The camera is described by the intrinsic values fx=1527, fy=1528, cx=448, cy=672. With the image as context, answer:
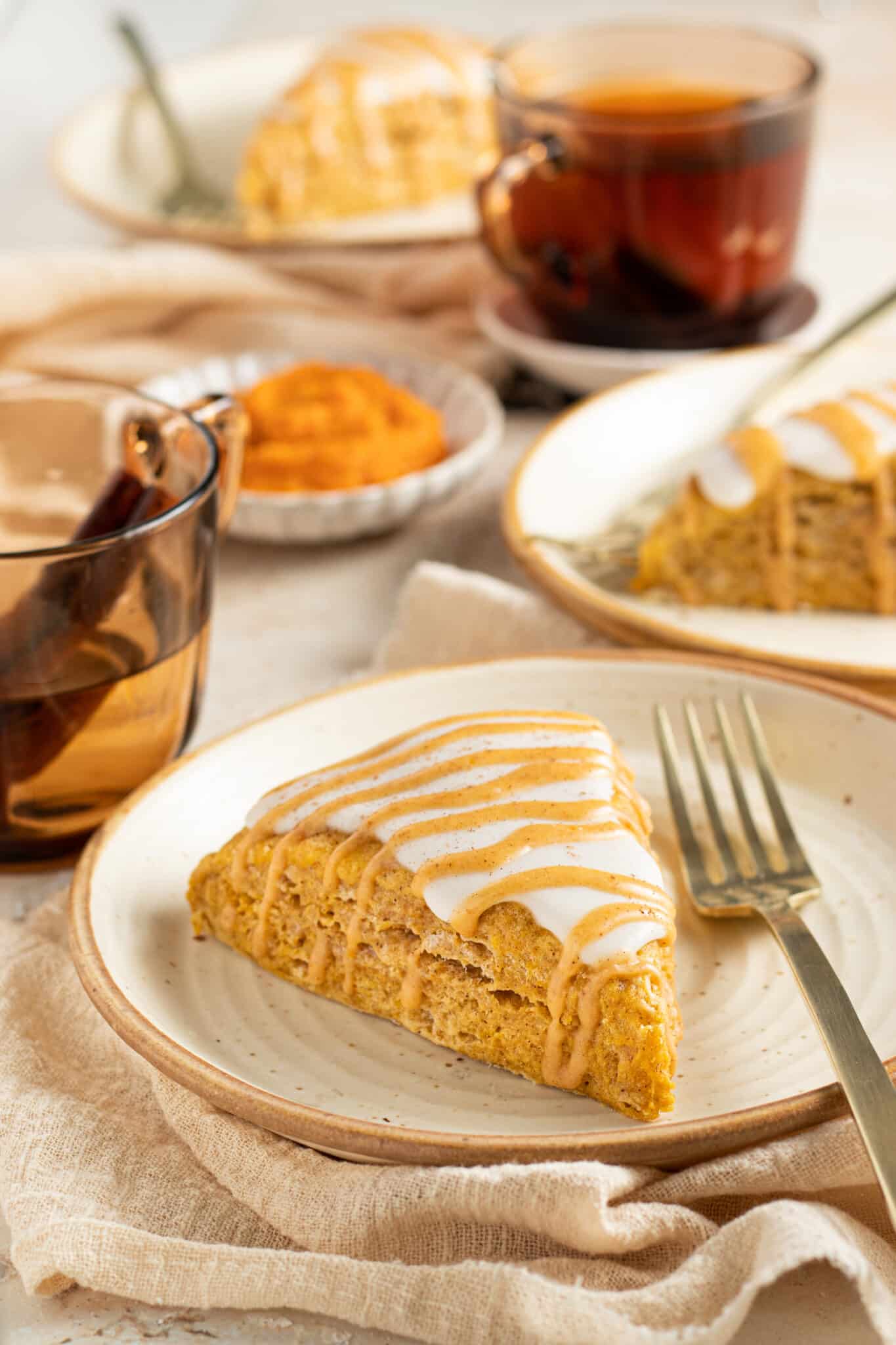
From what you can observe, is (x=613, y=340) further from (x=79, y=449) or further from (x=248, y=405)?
(x=79, y=449)

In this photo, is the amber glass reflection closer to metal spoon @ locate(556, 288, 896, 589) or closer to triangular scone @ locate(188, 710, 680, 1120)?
triangular scone @ locate(188, 710, 680, 1120)

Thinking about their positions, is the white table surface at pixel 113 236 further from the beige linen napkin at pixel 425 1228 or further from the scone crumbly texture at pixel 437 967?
the scone crumbly texture at pixel 437 967

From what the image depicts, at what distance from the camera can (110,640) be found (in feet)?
4.38

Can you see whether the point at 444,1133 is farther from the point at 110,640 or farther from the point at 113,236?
the point at 113,236

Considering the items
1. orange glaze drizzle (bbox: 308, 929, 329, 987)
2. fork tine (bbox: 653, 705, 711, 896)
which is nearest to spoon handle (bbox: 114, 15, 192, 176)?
fork tine (bbox: 653, 705, 711, 896)

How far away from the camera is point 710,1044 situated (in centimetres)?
111

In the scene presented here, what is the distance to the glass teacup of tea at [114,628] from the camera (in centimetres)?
129

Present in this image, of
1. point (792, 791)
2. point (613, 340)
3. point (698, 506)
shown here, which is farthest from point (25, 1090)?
point (613, 340)

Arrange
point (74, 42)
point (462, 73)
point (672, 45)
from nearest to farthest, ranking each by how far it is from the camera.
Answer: point (672, 45) → point (462, 73) → point (74, 42)

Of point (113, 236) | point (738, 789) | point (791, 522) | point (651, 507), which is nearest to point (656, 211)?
point (651, 507)

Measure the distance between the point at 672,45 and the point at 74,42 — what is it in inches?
90.2

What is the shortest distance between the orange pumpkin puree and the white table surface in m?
0.11

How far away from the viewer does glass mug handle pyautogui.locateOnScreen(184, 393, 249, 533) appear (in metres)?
1.55

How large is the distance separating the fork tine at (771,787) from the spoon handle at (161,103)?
2.32 metres
